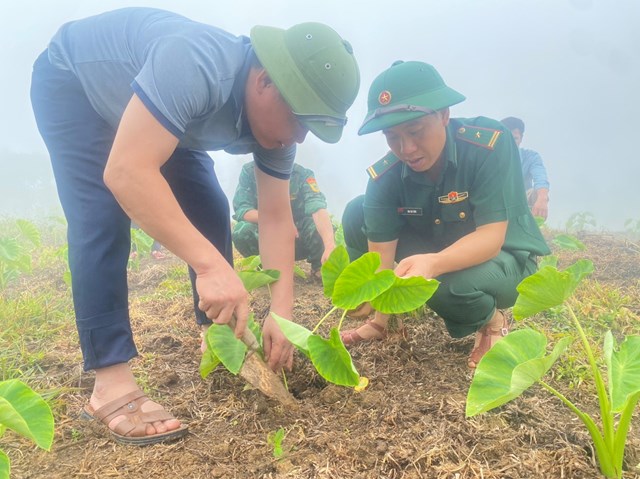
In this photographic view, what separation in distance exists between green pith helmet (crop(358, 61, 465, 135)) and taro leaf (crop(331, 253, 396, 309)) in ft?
1.79

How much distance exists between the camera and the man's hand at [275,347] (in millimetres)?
1331

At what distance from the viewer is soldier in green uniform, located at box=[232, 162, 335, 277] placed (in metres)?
2.81

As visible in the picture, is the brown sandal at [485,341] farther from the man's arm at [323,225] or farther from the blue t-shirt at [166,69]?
the man's arm at [323,225]

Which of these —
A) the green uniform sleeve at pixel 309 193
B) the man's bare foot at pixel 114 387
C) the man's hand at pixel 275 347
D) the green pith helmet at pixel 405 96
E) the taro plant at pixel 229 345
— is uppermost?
the green pith helmet at pixel 405 96

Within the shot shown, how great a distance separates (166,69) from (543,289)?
2.80 ft

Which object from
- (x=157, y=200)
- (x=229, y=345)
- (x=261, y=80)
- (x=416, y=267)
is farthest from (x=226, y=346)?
(x=261, y=80)

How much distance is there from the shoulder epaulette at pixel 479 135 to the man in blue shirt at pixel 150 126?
566mm

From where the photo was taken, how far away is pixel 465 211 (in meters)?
1.62

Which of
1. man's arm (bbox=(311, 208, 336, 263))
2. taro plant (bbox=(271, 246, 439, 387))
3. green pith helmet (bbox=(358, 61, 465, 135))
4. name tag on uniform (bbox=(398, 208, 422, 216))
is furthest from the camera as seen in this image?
man's arm (bbox=(311, 208, 336, 263))

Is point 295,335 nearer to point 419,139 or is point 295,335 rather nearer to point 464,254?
→ point 464,254

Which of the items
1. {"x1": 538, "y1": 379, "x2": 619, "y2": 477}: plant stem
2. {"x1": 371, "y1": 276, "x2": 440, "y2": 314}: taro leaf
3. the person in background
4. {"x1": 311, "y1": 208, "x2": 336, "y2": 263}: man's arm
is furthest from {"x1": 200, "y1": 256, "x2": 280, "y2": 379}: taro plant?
the person in background

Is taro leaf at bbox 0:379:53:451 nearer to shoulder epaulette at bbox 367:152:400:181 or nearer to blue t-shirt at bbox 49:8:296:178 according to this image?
blue t-shirt at bbox 49:8:296:178

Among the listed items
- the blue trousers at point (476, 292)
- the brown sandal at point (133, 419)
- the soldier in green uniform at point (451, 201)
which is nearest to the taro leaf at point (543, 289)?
the soldier in green uniform at point (451, 201)

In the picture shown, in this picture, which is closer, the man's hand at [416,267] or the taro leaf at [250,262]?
the man's hand at [416,267]
